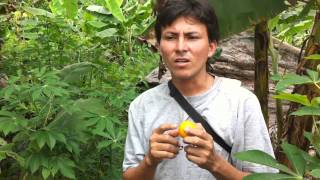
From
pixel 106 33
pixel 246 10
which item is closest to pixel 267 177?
pixel 246 10

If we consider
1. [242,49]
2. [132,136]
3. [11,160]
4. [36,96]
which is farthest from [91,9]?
[132,136]

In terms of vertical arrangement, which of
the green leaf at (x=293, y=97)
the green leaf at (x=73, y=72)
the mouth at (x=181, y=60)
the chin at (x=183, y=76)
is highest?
the mouth at (x=181, y=60)

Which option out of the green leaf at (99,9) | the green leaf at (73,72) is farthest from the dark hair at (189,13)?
the green leaf at (99,9)

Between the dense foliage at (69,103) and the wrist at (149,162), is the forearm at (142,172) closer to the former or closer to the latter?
the wrist at (149,162)

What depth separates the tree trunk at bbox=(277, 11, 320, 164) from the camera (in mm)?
2574

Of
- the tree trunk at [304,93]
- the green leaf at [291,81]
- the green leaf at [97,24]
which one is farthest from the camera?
the green leaf at [97,24]

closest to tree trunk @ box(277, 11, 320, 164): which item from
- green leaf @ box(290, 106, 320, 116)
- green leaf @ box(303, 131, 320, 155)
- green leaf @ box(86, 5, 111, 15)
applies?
green leaf @ box(303, 131, 320, 155)

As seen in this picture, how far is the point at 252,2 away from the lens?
270 cm

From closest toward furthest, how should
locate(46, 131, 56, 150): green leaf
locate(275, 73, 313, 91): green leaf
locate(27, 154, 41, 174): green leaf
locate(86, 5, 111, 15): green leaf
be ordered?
locate(275, 73, 313, 91): green leaf < locate(46, 131, 56, 150): green leaf < locate(27, 154, 41, 174): green leaf < locate(86, 5, 111, 15): green leaf

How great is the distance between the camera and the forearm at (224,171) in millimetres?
1568

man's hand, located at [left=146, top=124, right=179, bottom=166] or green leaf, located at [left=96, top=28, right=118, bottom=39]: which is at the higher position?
green leaf, located at [left=96, top=28, right=118, bottom=39]

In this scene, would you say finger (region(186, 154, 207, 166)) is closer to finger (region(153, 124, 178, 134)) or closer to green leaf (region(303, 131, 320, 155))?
finger (region(153, 124, 178, 134))

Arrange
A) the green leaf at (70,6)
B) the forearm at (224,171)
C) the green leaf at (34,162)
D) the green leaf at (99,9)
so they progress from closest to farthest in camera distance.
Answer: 1. the forearm at (224,171)
2. the green leaf at (34,162)
3. the green leaf at (70,6)
4. the green leaf at (99,9)

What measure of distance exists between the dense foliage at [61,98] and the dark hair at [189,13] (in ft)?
2.91
